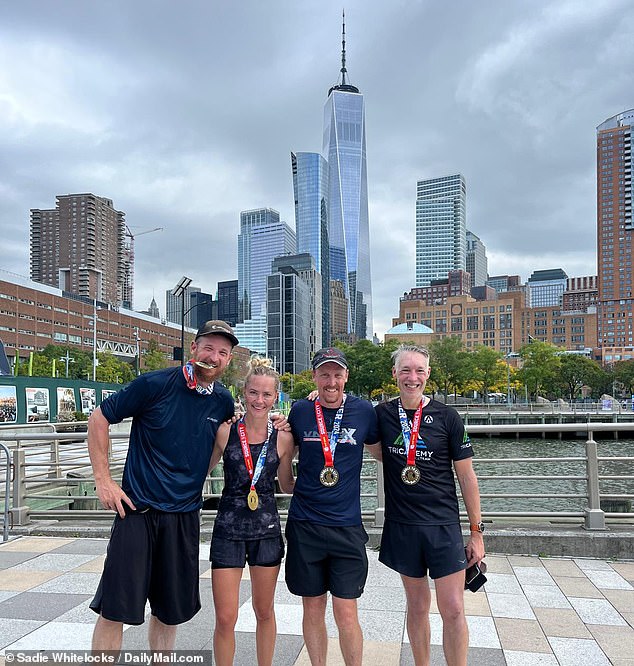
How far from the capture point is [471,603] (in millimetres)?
4855

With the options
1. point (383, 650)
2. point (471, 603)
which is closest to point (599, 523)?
point (471, 603)

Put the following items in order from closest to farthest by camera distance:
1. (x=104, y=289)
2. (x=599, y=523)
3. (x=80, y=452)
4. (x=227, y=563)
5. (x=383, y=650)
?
(x=227, y=563) → (x=383, y=650) → (x=599, y=523) → (x=80, y=452) → (x=104, y=289)

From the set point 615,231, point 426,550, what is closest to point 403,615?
point 426,550

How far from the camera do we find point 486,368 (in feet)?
269

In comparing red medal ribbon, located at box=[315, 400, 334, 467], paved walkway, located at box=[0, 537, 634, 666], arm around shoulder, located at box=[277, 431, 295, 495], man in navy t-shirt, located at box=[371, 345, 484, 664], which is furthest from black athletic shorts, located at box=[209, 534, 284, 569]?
paved walkway, located at box=[0, 537, 634, 666]

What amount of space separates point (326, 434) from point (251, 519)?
0.63 meters

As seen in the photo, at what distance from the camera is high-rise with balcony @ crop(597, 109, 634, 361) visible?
171 metres

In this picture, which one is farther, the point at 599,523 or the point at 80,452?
the point at 80,452

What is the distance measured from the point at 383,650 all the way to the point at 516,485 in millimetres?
19004

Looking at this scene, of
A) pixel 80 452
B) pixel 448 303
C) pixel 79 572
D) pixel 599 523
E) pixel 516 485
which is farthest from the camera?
pixel 448 303

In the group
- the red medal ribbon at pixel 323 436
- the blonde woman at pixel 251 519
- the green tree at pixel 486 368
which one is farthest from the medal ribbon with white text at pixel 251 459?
the green tree at pixel 486 368

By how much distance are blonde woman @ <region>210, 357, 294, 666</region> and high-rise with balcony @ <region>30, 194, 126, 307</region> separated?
174 m

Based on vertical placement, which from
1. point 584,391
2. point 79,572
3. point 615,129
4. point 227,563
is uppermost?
point 615,129

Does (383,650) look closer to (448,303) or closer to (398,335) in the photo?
(398,335)
